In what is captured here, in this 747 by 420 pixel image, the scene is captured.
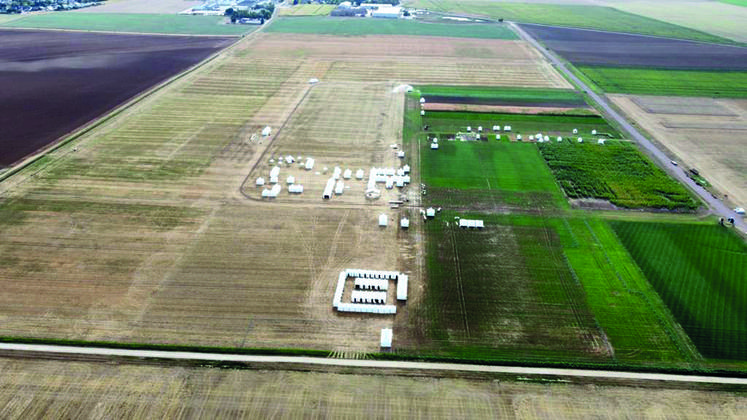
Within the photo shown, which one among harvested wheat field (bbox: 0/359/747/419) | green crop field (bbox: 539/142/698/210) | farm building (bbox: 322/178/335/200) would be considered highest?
green crop field (bbox: 539/142/698/210)

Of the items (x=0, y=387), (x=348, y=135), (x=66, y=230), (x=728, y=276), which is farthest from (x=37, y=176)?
(x=728, y=276)

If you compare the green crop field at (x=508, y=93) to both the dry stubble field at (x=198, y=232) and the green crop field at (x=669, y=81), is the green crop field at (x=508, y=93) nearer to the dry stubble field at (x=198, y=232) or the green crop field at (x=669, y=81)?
the green crop field at (x=669, y=81)

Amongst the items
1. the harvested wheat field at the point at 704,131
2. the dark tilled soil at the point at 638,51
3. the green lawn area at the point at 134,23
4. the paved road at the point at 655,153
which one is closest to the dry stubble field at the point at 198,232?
the paved road at the point at 655,153

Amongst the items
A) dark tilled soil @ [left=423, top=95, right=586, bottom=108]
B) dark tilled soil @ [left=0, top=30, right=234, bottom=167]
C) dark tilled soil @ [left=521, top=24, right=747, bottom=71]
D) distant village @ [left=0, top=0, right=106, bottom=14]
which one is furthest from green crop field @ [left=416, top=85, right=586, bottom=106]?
distant village @ [left=0, top=0, right=106, bottom=14]

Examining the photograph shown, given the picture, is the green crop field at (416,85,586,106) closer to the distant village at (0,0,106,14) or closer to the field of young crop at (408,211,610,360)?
the field of young crop at (408,211,610,360)

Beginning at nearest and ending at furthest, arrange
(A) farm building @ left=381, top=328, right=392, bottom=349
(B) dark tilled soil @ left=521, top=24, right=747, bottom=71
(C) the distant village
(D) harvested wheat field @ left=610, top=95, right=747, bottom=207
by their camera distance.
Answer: (A) farm building @ left=381, top=328, right=392, bottom=349
(D) harvested wheat field @ left=610, top=95, right=747, bottom=207
(B) dark tilled soil @ left=521, top=24, right=747, bottom=71
(C) the distant village
